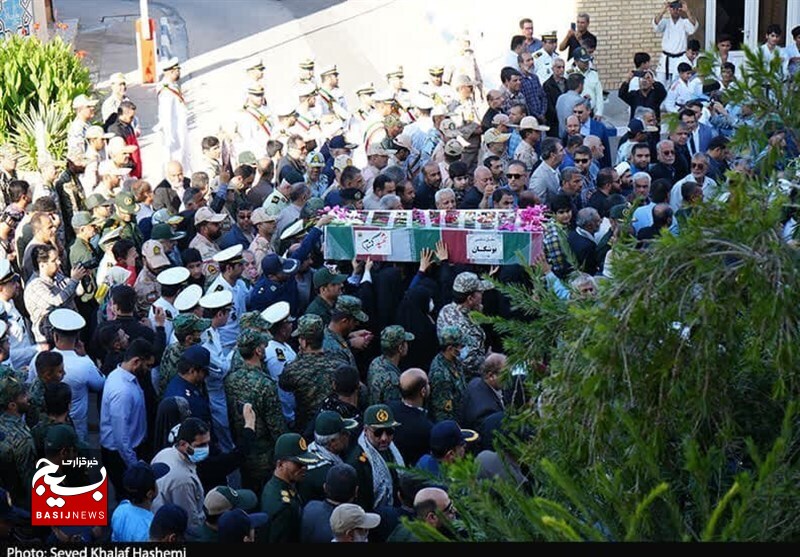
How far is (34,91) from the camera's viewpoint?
18703mm

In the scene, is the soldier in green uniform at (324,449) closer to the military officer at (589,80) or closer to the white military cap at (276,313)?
the white military cap at (276,313)

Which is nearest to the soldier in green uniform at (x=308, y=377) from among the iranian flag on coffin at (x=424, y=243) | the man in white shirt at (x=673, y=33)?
the iranian flag on coffin at (x=424, y=243)

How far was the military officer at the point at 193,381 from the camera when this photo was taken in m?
9.38

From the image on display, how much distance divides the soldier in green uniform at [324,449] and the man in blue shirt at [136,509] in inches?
36.3

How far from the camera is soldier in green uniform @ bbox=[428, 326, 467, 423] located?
997 centimetres

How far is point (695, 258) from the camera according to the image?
18.1ft

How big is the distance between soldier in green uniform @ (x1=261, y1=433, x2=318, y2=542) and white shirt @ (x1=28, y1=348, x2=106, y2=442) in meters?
2.11

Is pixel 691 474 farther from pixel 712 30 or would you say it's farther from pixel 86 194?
pixel 712 30

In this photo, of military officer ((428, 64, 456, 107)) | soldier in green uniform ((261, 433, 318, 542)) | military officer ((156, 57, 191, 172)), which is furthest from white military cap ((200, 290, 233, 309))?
military officer ((428, 64, 456, 107))

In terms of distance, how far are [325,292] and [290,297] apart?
0.51 m

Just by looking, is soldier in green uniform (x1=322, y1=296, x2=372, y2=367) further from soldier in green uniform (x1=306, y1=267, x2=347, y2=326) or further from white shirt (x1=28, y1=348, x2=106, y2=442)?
white shirt (x1=28, y1=348, x2=106, y2=442)

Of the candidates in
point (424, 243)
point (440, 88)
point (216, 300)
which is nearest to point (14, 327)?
point (216, 300)

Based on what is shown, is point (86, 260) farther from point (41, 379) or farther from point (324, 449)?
point (324, 449)

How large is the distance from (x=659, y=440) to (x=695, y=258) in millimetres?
761
